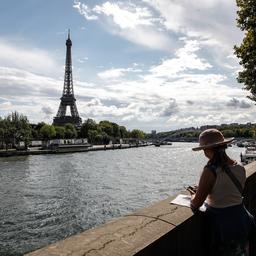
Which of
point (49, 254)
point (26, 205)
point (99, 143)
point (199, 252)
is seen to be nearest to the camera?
point (49, 254)

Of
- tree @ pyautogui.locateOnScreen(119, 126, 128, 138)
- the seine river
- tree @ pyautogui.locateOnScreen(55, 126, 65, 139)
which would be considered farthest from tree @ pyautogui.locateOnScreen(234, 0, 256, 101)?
tree @ pyautogui.locateOnScreen(119, 126, 128, 138)

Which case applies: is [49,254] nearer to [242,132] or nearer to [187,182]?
[187,182]

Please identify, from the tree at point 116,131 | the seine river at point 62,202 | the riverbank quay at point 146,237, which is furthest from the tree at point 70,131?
the riverbank quay at point 146,237

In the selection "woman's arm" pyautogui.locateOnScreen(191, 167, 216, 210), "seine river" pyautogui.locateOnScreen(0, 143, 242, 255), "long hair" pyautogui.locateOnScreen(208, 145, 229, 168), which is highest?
"long hair" pyautogui.locateOnScreen(208, 145, 229, 168)

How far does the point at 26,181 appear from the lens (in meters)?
37.7

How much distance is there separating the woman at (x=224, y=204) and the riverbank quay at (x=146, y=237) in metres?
0.19

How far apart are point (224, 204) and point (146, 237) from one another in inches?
38.5

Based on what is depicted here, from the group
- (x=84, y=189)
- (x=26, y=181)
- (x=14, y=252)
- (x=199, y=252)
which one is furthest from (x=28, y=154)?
(x=199, y=252)

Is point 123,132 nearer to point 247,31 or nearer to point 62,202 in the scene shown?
point 62,202

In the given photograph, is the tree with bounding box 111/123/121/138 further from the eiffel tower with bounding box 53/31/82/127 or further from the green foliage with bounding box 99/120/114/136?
the eiffel tower with bounding box 53/31/82/127

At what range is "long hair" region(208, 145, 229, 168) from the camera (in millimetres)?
3652

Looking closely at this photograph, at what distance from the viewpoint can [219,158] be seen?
370cm

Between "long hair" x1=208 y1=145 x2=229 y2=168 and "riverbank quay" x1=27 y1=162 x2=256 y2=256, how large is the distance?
1.69 ft

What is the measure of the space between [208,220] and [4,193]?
2834cm
